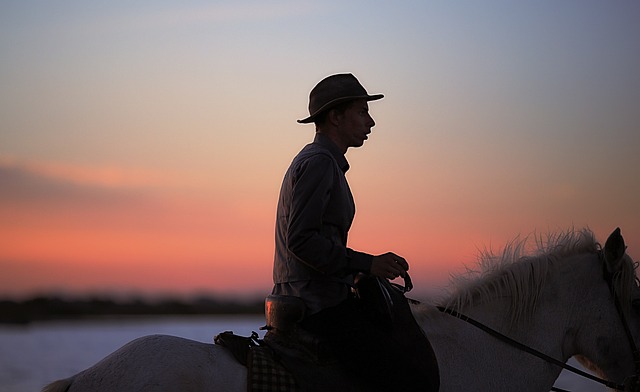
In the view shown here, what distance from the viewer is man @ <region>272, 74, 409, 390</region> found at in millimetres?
5234

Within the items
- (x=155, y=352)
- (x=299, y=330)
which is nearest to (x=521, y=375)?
(x=299, y=330)

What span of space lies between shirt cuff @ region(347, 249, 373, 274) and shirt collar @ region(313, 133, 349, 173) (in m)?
0.59

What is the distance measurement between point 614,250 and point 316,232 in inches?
83.5

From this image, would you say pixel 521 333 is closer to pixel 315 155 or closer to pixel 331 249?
pixel 331 249

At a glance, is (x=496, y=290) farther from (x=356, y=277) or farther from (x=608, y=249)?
(x=356, y=277)

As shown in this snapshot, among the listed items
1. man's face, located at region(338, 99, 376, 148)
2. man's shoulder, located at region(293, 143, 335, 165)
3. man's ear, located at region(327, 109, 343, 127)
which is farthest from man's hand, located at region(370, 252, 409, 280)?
man's ear, located at region(327, 109, 343, 127)

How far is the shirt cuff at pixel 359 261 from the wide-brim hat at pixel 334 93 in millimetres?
981

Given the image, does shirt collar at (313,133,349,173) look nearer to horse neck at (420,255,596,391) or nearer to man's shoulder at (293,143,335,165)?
man's shoulder at (293,143,335,165)

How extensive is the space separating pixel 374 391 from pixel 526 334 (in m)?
1.26

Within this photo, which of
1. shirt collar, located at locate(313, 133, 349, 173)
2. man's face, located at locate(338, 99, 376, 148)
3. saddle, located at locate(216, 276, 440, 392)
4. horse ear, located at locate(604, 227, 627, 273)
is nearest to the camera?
saddle, located at locate(216, 276, 440, 392)

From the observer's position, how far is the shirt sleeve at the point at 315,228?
520 centimetres

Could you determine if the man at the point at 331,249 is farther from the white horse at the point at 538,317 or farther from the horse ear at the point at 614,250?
the horse ear at the point at 614,250

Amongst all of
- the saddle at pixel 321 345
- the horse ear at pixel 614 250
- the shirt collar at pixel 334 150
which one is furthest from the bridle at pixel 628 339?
the shirt collar at pixel 334 150

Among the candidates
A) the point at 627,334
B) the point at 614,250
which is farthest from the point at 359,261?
the point at 627,334
